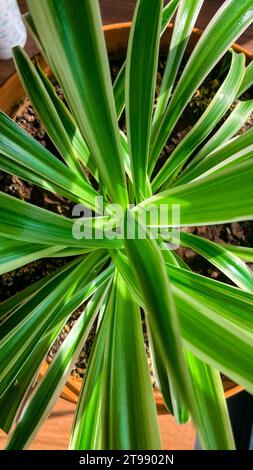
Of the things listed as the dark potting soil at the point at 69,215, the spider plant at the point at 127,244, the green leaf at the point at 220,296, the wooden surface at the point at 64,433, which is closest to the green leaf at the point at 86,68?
the spider plant at the point at 127,244

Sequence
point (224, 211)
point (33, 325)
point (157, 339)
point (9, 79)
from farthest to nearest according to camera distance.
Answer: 1. point (9, 79)
2. point (33, 325)
3. point (224, 211)
4. point (157, 339)

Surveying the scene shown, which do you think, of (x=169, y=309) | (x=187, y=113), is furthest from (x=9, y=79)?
(x=169, y=309)

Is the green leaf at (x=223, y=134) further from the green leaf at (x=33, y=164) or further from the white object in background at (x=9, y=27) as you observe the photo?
the white object in background at (x=9, y=27)

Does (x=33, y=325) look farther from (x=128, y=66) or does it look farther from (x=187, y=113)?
(x=187, y=113)

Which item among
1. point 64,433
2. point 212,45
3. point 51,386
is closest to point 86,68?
point 212,45

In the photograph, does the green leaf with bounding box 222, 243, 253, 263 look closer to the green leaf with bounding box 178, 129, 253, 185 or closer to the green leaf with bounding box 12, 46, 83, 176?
the green leaf with bounding box 178, 129, 253, 185

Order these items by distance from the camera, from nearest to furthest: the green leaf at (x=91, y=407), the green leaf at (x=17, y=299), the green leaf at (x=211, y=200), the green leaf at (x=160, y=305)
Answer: the green leaf at (x=160, y=305) → the green leaf at (x=211, y=200) → the green leaf at (x=91, y=407) → the green leaf at (x=17, y=299)

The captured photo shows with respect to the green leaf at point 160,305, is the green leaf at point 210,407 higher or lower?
lower

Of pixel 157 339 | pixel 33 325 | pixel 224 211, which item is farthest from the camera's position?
pixel 33 325
